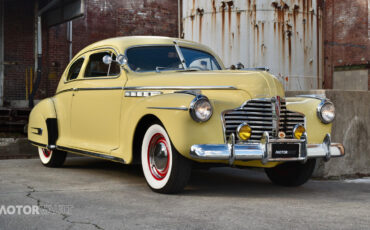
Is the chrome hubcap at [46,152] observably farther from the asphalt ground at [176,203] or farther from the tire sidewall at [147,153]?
the tire sidewall at [147,153]

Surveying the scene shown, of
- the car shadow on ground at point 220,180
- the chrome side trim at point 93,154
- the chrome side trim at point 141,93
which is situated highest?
the chrome side trim at point 141,93

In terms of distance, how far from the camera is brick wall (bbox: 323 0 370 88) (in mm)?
23203

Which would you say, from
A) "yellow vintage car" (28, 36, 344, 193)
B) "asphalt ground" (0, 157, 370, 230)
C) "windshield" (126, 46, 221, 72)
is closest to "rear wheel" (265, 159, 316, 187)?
"yellow vintage car" (28, 36, 344, 193)

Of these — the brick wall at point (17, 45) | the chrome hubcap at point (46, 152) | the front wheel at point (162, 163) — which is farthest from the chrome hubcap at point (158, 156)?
the brick wall at point (17, 45)

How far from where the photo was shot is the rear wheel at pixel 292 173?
18.5 feet

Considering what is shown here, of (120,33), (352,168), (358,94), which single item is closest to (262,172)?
(352,168)

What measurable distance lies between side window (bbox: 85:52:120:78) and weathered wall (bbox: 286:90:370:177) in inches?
95.3

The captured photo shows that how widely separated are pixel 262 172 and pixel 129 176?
6.66 ft

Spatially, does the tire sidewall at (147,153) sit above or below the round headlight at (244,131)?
below

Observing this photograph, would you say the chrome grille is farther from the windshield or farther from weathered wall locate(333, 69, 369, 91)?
weathered wall locate(333, 69, 369, 91)

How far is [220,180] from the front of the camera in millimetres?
6277

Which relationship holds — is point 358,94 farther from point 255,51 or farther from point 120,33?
point 120,33

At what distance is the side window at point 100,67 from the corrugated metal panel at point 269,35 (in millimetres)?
3556

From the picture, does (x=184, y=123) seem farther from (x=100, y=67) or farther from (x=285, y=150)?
(x=100, y=67)
